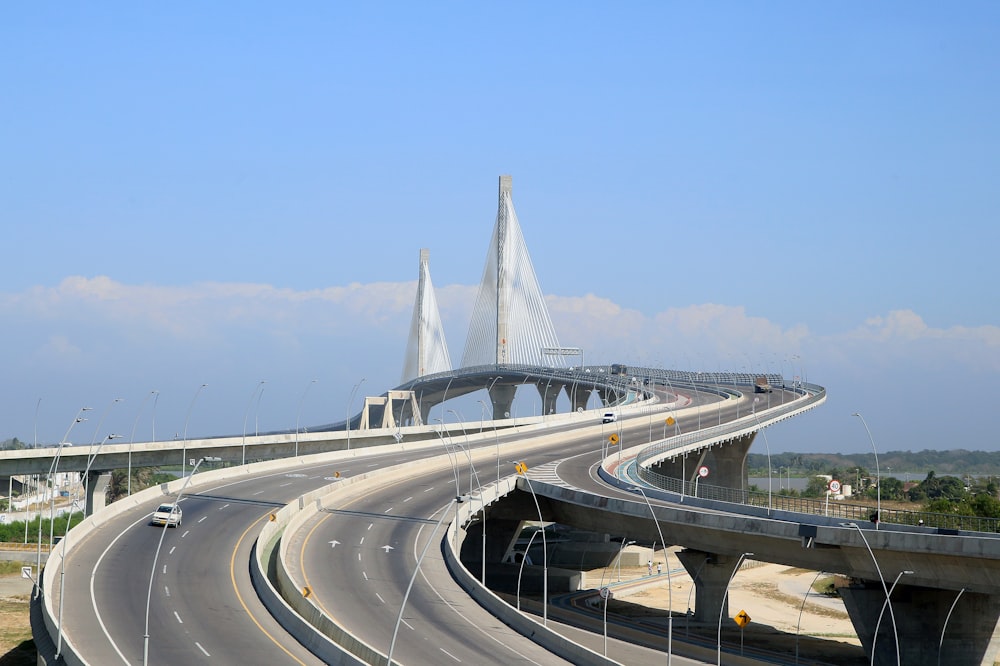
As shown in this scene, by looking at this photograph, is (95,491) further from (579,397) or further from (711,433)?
(579,397)

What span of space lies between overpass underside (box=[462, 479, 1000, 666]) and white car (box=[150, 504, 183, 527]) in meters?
22.3

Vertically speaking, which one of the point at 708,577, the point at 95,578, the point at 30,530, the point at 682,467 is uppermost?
the point at 682,467

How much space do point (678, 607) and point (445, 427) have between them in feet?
117

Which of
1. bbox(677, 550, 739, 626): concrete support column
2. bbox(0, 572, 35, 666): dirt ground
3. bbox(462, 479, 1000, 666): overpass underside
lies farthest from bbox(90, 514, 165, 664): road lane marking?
bbox(677, 550, 739, 626): concrete support column

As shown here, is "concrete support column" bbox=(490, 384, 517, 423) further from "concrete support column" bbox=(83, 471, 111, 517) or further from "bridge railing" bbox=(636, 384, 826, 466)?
"concrete support column" bbox=(83, 471, 111, 517)

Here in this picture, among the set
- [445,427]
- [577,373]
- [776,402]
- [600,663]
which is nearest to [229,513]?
[600,663]

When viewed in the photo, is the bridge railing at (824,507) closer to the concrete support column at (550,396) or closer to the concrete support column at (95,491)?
the concrete support column at (95,491)

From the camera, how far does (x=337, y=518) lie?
64.4 metres

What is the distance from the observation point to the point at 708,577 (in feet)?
211

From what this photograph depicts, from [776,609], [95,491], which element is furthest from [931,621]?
[95,491]

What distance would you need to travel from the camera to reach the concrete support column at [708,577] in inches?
2496

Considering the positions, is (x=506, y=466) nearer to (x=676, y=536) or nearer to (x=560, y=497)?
(x=560, y=497)

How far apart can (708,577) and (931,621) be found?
48.0ft

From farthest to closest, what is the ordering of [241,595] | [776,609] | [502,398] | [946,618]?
1. [502,398]
2. [776,609]
3. [946,618]
4. [241,595]
